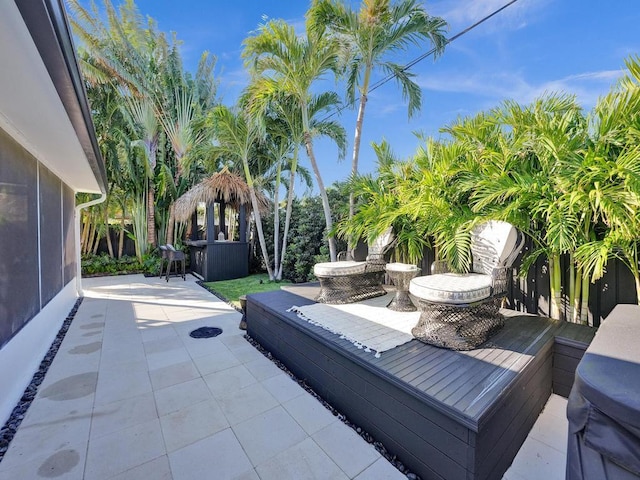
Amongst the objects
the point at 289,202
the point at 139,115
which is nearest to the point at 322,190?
the point at 289,202

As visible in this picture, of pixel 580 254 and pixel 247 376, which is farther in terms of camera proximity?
pixel 247 376

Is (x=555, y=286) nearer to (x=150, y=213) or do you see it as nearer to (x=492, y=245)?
(x=492, y=245)

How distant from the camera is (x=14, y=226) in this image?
9.62 feet

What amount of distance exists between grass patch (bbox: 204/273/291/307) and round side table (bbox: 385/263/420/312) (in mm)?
3797

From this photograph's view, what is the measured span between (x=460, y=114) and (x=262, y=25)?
3748 millimetres

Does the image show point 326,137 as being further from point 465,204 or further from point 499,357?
point 499,357

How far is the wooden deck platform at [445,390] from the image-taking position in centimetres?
153

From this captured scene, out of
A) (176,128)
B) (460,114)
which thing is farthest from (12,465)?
(176,128)

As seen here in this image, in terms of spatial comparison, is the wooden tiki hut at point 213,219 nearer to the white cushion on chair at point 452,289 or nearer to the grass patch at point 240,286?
the grass patch at point 240,286

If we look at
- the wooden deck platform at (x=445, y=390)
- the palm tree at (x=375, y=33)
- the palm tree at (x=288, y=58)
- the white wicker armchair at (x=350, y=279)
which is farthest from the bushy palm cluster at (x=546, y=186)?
the palm tree at (x=288, y=58)

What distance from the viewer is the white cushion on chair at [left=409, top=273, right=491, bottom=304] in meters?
2.22

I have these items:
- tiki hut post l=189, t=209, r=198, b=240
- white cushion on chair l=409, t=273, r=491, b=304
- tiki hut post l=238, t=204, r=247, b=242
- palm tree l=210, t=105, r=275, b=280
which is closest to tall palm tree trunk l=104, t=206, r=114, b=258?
tiki hut post l=189, t=209, r=198, b=240

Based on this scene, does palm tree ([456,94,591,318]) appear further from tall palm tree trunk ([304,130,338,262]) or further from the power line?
tall palm tree trunk ([304,130,338,262])

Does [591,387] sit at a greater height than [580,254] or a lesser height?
lesser
